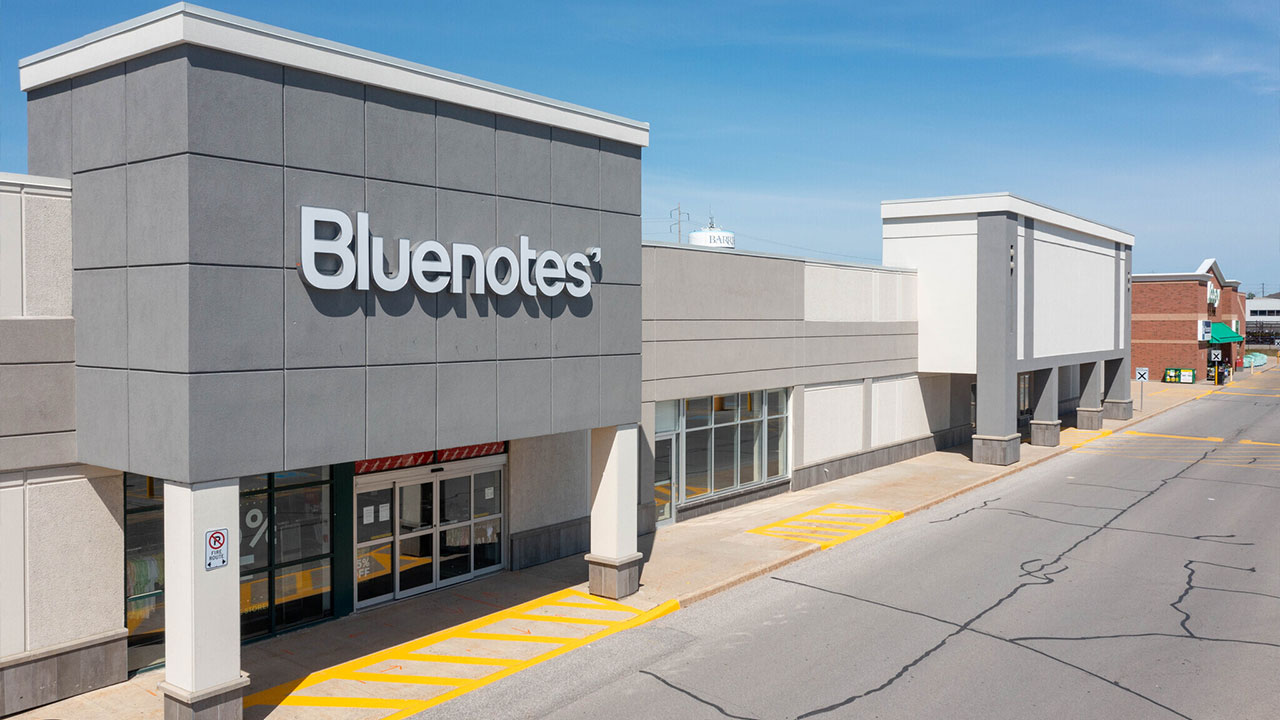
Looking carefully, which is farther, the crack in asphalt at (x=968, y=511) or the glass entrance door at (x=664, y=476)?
the crack in asphalt at (x=968, y=511)

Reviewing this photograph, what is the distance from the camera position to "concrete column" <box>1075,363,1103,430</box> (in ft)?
128

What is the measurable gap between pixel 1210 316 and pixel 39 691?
266 feet

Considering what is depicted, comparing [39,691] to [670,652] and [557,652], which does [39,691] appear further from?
[670,652]

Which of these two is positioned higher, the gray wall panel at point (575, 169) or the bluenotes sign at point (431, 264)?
the gray wall panel at point (575, 169)

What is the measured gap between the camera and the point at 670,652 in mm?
12867

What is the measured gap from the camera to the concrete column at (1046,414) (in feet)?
110

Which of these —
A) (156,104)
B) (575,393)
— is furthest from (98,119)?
(575,393)

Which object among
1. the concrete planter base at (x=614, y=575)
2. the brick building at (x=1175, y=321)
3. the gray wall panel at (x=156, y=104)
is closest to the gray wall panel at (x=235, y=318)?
the gray wall panel at (x=156, y=104)

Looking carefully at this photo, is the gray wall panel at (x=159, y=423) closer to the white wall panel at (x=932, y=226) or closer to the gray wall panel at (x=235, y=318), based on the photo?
the gray wall panel at (x=235, y=318)

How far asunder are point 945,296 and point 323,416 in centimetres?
2444

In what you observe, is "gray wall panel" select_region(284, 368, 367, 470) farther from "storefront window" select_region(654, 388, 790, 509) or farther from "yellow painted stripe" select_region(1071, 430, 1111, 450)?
"yellow painted stripe" select_region(1071, 430, 1111, 450)

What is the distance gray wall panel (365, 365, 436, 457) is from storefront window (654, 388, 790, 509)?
29.3 ft

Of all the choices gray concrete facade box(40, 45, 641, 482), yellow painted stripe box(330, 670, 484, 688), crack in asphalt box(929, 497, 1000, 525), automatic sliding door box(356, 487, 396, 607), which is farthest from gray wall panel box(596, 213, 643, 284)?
crack in asphalt box(929, 497, 1000, 525)

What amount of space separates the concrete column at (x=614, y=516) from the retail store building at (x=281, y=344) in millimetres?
55
